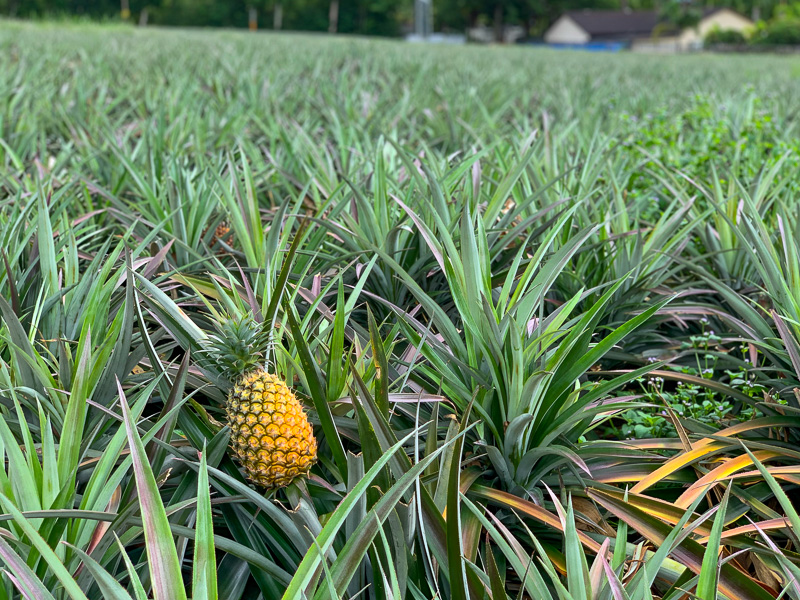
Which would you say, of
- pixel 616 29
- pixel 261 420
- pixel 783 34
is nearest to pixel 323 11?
pixel 616 29

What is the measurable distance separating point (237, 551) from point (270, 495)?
0.15m

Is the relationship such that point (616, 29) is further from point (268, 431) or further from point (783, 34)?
point (268, 431)

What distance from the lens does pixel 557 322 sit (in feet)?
4.54

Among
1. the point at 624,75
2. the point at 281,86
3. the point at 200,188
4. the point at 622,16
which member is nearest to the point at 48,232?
the point at 200,188

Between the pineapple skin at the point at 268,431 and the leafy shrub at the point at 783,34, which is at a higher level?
the leafy shrub at the point at 783,34

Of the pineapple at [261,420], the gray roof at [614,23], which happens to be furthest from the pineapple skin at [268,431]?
the gray roof at [614,23]

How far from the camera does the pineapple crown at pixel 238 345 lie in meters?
1.12

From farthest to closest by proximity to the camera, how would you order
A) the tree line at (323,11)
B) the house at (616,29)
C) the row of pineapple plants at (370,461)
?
1. the house at (616,29)
2. the tree line at (323,11)
3. the row of pineapple plants at (370,461)

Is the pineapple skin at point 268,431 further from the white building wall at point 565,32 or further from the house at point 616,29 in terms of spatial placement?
the white building wall at point 565,32

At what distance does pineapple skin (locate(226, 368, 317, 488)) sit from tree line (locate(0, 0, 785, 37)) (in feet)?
178

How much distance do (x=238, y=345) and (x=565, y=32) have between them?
7095 cm

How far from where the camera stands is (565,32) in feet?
213

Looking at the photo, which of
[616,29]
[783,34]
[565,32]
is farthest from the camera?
[616,29]

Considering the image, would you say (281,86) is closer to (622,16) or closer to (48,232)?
(48,232)
